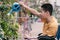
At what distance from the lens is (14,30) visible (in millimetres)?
3385

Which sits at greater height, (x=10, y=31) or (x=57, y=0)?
(x=10, y=31)

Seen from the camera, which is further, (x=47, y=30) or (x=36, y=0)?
(x=36, y=0)

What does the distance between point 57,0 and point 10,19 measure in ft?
20.8

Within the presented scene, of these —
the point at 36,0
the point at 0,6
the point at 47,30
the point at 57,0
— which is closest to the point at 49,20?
the point at 47,30

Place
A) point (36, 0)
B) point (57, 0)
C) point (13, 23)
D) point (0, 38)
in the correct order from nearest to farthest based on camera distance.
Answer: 1. point (0, 38)
2. point (13, 23)
3. point (36, 0)
4. point (57, 0)

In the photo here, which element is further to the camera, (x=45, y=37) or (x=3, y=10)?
(x=45, y=37)

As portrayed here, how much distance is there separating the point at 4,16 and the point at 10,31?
0.75 feet

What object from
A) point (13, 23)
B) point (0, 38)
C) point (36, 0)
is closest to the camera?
point (0, 38)

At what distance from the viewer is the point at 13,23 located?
11.4 ft

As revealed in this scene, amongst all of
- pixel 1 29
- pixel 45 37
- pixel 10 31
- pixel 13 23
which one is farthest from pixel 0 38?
pixel 45 37

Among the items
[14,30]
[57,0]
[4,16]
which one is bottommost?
[57,0]

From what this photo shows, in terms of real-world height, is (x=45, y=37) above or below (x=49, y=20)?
below

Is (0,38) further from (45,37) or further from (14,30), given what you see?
(45,37)

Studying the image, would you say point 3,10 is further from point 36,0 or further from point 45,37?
point 36,0
